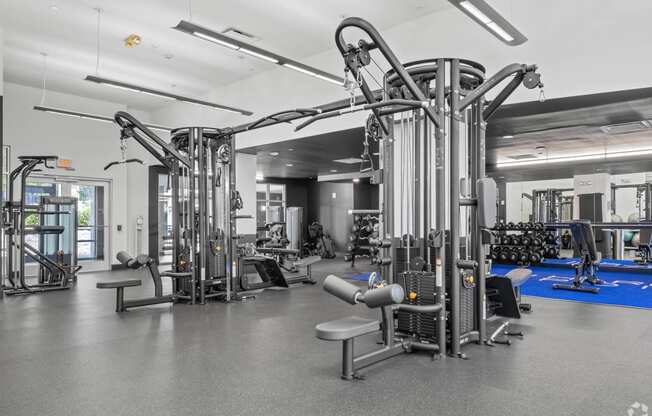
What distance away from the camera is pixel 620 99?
18.7 ft

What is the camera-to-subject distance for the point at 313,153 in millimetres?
10086

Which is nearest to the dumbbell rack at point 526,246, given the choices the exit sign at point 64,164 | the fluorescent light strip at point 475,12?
the fluorescent light strip at point 475,12

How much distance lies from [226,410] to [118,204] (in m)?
9.70

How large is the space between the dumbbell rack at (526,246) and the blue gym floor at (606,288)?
1.63 feet

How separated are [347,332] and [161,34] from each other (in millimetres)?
6329

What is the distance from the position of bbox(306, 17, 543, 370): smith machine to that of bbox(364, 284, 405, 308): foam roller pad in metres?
0.18

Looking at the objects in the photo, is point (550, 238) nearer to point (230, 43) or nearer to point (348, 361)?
point (230, 43)

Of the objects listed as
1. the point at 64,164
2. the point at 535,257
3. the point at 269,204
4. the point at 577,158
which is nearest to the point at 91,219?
the point at 64,164

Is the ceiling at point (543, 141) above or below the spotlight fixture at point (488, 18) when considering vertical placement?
below

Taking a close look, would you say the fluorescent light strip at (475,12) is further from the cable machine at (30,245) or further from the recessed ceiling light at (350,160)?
the cable machine at (30,245)

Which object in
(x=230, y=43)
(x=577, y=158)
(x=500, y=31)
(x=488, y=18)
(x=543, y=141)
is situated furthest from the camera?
(x=577, y=158)

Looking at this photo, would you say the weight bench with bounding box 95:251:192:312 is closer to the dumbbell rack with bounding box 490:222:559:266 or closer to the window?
the dumbbell rack with bounding box 490:222:559:266

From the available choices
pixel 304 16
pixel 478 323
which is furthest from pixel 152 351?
pixel 304 16

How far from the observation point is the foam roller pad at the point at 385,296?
2.96 m
